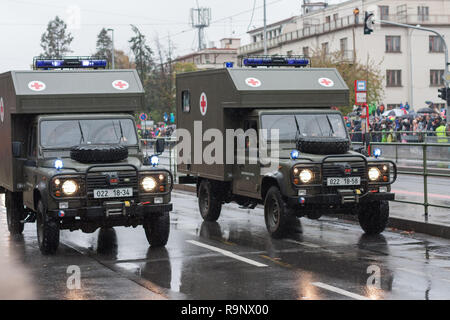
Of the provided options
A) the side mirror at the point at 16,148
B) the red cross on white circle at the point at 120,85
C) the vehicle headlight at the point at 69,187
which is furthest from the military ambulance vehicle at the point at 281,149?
the side mirror at the point at 16,148

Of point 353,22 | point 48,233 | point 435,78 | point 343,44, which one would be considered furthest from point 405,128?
point 435,78

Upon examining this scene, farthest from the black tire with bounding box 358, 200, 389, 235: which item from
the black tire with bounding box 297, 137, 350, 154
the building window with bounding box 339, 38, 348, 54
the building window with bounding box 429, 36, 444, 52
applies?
the building window with bounding box 429, 36, 444, 52

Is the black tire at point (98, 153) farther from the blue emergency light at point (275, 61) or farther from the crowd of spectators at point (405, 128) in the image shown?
the crowd of spectators at point (405, 128)

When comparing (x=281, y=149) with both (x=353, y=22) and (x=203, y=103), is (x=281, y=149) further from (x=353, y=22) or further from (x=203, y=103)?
(x=353, y=22)

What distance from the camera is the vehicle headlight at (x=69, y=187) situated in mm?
11703

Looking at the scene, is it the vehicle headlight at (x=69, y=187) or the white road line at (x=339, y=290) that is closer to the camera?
the white road line at (x=339, y=290)

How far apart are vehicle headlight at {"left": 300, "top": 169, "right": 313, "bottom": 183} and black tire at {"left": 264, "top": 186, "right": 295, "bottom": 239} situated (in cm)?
54

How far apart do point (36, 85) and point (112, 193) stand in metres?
2.90

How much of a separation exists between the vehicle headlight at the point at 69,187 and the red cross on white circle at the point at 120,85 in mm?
2638

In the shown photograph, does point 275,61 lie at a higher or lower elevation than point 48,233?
higher

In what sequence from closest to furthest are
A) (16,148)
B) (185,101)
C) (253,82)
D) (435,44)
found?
1. (16,148)
2. (253,82)
3. (185,101)
4. (435,44)

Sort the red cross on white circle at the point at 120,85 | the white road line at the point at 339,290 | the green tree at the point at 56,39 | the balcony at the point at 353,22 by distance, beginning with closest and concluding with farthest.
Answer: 1. the white road line at the point at 339,290
2. the red cross on white circle at the point at 120,85
3. the balcony at the point at 353,22
4. the green tree at the point at 56,39

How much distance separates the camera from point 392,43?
3022 inches
